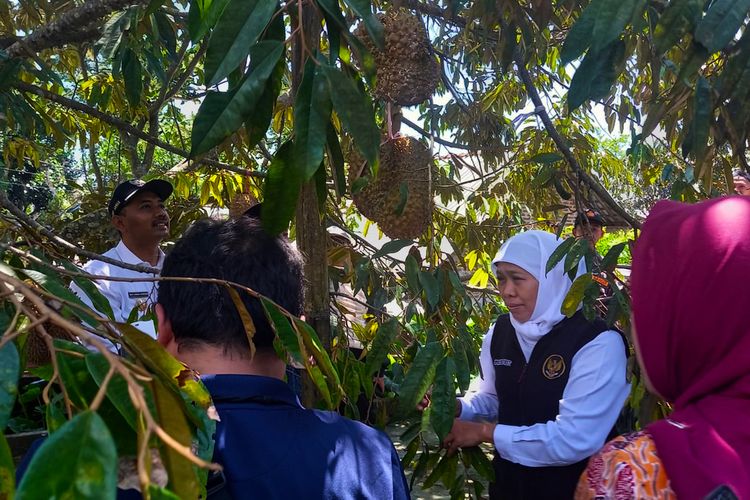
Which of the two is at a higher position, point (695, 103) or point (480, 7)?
point (480, 7)

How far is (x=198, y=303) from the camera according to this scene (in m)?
1.22

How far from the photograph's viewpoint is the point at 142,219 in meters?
Answer: 3.48

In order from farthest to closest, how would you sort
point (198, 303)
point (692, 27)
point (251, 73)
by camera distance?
point (692, 27)
point (251, 73)
point (198, 303)

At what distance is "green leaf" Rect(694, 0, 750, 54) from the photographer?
162 cm

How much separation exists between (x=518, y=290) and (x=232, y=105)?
144 centimetres

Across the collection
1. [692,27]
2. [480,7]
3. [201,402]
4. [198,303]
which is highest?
[480,7]

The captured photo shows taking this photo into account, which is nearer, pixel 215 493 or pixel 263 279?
pixel 215 493

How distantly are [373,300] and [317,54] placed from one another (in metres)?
1.52

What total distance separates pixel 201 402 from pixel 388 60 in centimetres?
196

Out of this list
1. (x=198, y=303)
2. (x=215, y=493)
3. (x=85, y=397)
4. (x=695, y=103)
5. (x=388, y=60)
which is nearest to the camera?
(x=85, y=397)

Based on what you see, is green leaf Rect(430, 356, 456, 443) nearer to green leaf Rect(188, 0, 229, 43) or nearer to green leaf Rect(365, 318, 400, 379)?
green leaf Rect(365, 318, 400, 379)

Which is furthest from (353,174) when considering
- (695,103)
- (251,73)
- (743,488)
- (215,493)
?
(743,488)

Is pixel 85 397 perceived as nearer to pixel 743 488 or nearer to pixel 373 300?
pixel 743 488

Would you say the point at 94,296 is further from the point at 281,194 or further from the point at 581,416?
the point at 581,416
